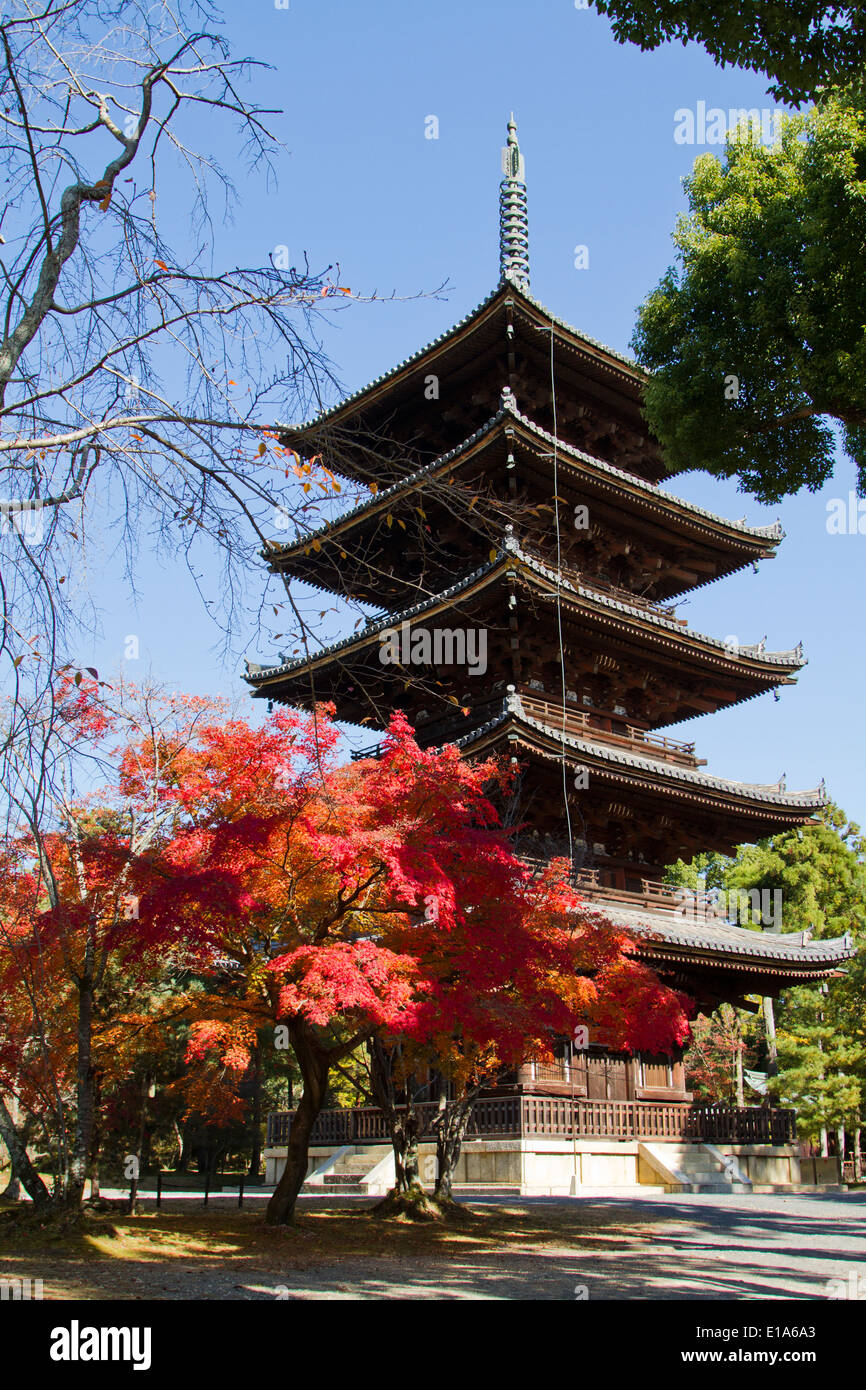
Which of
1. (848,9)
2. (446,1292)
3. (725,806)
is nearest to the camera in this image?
(848,9)

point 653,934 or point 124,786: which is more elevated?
point 124,786

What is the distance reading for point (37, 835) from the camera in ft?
15.8

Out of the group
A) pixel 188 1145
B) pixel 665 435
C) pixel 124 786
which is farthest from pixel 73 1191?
pixel 188 1145

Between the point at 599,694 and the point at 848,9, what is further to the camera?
the point at 599,694

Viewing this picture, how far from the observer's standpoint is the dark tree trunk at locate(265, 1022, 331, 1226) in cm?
1309

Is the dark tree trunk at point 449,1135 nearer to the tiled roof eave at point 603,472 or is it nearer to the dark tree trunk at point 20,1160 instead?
the dark tree trunk at point 20,1160

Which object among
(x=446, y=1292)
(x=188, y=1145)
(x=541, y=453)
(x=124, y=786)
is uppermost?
(x=541, y=453)

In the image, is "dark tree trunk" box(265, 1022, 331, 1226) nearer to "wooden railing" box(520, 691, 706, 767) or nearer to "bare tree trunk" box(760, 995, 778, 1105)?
"wooden railing" box(520, 691, 706, 767)

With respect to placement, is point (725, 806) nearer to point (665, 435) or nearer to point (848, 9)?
point (665, 435)

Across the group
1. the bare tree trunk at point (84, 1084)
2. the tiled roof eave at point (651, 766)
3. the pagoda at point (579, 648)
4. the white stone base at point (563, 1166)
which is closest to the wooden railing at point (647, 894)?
the pagoda at point (579, 648)

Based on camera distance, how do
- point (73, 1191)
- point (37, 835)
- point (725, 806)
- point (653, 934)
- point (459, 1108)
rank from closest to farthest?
point (37, 835)
point (73, 1191)
point (459, 1108)
point (653, 934)
point (725, 806)

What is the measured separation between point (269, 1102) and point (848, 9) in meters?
32.8

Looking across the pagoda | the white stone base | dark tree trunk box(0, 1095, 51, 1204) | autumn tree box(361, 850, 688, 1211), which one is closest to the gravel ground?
dark tree trunk box(0, 1095, 51, 1204)

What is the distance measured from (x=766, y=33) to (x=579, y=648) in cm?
1574
